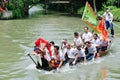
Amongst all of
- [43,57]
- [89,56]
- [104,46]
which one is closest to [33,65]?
[43,57]

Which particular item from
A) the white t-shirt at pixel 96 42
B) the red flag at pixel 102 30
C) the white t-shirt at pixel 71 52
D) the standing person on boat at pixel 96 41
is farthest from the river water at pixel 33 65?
the red flag at pixel 102 30

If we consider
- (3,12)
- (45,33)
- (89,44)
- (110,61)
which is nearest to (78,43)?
(89,44)

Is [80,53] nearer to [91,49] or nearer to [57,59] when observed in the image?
[91,49]

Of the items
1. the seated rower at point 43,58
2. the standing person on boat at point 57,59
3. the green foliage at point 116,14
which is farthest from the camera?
the green foliage at point 116,14

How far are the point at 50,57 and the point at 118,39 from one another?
10.5 meters

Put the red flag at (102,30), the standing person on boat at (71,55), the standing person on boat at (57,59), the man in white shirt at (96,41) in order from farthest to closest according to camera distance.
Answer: the red flag at (102,30)
the man in white shirt at (96,41)
the standing person on boat at (71,55)
the standing person on boat at (57,59)

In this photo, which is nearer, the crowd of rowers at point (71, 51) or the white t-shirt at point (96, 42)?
the crowd of rowers at point (71, 51)

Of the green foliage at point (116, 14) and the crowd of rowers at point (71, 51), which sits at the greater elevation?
the crowd of rowers at point (71, 51)

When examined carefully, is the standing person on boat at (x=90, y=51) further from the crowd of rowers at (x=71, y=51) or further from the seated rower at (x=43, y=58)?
the seated rower at (x=43, y=58)

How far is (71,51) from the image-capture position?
15.4 meters

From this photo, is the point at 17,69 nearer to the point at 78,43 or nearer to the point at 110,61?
the point at 78,43

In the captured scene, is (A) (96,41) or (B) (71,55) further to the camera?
(A) (96,41)

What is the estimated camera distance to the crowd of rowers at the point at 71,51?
47.7 feet

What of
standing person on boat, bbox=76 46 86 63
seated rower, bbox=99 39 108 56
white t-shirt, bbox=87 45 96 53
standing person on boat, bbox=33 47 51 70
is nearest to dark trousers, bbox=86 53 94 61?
white t-shirt, bbox=87 45 96 53
